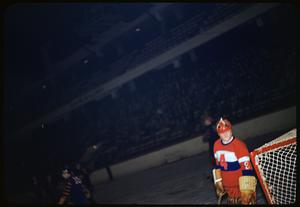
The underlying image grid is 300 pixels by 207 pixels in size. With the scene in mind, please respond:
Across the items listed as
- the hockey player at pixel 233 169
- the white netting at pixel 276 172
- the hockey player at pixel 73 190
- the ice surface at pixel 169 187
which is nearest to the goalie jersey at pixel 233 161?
the hockey player at pixel 233 169

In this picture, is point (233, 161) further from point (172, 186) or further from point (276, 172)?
point (172, 186)

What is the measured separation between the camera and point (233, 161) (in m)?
4.48

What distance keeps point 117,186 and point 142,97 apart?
8.35 m

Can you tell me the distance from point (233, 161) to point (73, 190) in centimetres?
413

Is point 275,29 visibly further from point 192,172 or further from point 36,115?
point 36,115

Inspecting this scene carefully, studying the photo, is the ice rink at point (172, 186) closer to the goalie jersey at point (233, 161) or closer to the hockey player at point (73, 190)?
the goalie jersey at point (233, 161)

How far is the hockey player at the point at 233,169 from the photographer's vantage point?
4.26m

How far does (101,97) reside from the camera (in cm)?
2084

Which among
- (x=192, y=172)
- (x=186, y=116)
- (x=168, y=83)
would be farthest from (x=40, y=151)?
(x=192, y=172)

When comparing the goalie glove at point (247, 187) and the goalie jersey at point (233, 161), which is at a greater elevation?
the goalie jersey at point (233, 161)

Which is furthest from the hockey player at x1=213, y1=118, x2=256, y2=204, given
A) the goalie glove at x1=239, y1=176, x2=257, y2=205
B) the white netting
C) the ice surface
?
the ice surface

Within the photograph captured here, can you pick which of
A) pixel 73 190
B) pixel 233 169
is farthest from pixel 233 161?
pixel 73 190

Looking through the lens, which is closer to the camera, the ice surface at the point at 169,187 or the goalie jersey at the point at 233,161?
the goalie jersey at the point at 233,161

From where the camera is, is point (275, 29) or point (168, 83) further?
point (168, 83)
